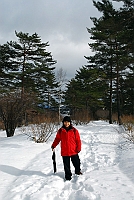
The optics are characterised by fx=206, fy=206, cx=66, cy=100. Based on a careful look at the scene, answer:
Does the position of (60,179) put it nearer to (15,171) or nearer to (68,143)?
(68,143)

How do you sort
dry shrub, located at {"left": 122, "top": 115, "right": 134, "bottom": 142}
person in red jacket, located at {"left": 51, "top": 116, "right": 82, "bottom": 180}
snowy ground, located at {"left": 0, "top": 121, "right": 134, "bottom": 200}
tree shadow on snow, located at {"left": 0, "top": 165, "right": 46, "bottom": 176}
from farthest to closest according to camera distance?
1. dry shrub, located at {"left": 122, "top": 115, "right": 134, "bottom": 142}
2. tree shadow on snow, located at {"left": 0, "top": 165, "right": 46, "bottom": 176}
3. person in red jacket, located at {"left": 51, "top": 116, "right": 82, "bottom": 180}
4. snowy ground, located at {"left": 0, "top": 121, "right": 134, "bottom": 200}

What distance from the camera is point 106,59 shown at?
74.4 feet

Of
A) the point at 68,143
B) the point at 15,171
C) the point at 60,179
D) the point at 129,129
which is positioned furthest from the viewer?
the point at 129,129

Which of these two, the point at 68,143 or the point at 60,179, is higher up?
the point at 68,143

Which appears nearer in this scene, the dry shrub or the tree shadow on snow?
the tree shadow on snow

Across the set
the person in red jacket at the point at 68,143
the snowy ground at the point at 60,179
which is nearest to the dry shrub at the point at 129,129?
the snowy ground at the point at 60,179

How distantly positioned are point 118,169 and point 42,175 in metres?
2.07

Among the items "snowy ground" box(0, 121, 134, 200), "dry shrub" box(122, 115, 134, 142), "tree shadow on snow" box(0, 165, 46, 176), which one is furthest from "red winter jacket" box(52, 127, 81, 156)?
"dry shrub" box(122, 115, 134, 142)

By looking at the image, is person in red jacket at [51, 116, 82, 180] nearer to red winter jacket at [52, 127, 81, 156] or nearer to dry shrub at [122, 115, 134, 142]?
red winter jacket at [52, 127, 81, 156]

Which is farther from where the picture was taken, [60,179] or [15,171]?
[15,171]

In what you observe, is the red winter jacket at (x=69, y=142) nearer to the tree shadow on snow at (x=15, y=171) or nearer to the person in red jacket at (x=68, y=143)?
the person in red jacket at (x=68, y=143)

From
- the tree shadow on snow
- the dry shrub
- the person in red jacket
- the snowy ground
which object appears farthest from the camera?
the dry shrub

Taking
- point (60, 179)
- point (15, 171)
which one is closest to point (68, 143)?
point (60, 179)

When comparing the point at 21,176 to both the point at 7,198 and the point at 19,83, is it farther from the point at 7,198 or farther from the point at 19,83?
the point at 19,83
